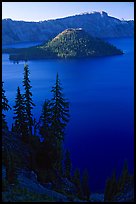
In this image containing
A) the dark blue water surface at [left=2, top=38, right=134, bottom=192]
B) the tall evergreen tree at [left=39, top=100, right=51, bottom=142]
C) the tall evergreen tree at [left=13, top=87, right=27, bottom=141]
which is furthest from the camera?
the dark blue water surface at [left=2, top=38, right=134, bottom=192]

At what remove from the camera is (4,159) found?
34750 millimetres

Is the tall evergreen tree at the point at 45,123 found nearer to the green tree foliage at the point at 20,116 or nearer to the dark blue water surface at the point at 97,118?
the green tree foliage at the point at 20,116

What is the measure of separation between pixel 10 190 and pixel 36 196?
2.26 metres

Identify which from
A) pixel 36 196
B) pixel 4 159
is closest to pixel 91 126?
pixel 4 159

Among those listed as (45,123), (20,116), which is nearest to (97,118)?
(45,123)

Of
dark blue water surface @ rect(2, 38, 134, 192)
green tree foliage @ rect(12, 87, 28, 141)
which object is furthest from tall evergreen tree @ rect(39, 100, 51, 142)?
dark blue water surface @ rect(2, 38, 134, 192)

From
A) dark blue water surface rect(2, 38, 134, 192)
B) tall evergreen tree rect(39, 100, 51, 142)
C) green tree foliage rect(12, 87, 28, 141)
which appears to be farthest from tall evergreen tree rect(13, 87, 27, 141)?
dark blue water surface rect(2, 38, 134, 192)

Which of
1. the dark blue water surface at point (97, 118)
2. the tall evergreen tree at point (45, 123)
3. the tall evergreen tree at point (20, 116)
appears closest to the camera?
the tall evergreen tree at point (45, 123)

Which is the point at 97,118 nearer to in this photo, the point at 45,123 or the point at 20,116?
the point at 45,123

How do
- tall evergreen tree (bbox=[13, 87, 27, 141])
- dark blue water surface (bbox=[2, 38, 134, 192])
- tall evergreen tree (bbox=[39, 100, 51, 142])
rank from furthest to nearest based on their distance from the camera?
dark blue water surface (bbox=[2, 38, 134, 192])
tall evergreen tree (bbox=[13, 87, 27, 141])
tall evergreen tree (bbox=[39, 100, 51, 142])

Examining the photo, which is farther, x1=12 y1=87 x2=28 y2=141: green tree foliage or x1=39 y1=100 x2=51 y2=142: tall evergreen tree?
x1=12 y1=87 x2=28 y2=141: green tree foliage

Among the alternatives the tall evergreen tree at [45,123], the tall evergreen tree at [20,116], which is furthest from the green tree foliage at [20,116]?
the tall evergreen tree at [45,123]

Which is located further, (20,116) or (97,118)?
(97,118)

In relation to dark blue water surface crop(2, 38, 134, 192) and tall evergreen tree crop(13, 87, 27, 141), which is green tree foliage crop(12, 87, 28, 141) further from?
dark blue water surface crop(2, 38, 134, 192)
